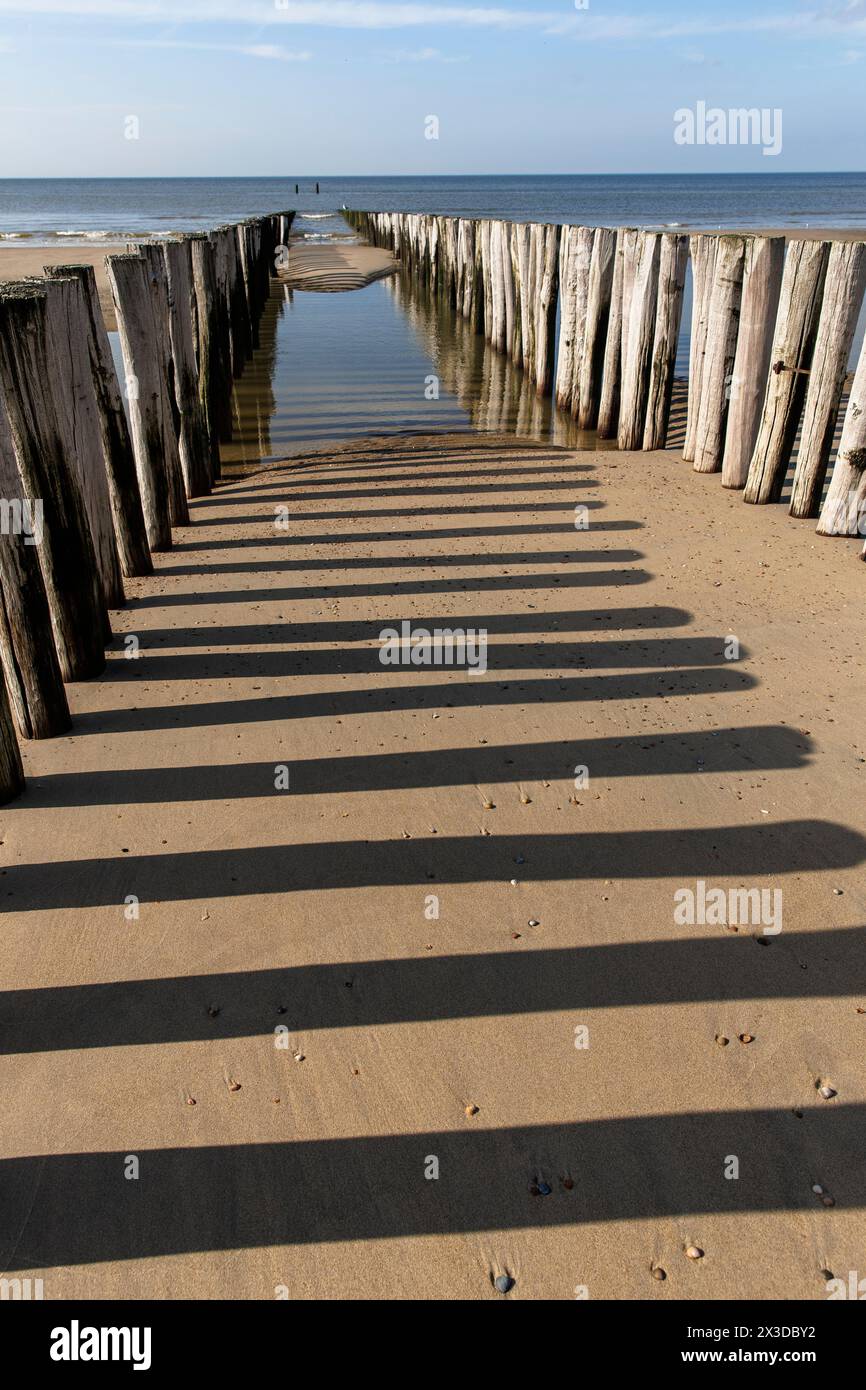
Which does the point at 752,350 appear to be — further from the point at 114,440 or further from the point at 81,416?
the point at 81,416

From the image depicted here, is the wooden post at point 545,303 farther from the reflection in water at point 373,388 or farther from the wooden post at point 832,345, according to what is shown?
the wooden post at point 832,345

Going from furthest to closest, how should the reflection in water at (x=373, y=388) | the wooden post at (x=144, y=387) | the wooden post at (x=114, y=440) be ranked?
the reflection in water at (x=373, y=388)
the wooden post at (x=144, y=387)
the wooden post at (x=114, y=440)

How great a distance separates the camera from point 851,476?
21.9ft

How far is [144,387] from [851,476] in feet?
16.1

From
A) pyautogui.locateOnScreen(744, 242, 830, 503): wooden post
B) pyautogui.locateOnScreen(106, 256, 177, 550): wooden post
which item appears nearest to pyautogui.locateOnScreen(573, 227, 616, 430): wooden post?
pyautogui.locateOnScreen(744, 242, 830, 503): wooden post

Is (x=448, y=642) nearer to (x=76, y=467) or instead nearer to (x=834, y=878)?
(x=76, y=467)

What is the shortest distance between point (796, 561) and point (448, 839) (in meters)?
3.95

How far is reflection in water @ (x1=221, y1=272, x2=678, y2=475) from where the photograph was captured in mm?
11148

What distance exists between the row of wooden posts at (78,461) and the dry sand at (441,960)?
1.03ft

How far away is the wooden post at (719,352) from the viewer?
7.59 m

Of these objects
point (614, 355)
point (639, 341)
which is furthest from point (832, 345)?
point (614, 355)
